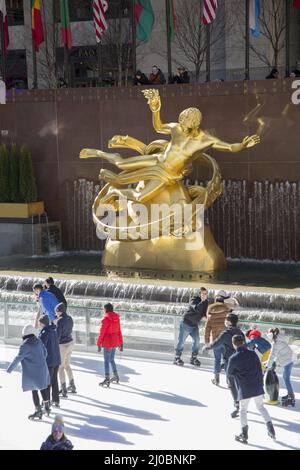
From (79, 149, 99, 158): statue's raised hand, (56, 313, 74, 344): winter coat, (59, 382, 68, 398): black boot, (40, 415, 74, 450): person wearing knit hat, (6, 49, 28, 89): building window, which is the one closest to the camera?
(40, 415, 74, 450): person wearing knit hat

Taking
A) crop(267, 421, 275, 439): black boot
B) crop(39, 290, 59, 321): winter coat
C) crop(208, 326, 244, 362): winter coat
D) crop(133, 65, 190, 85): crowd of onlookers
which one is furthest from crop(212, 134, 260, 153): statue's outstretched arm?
crop(267, 421, 275, 439): black boot

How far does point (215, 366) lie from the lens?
10578 millimetres

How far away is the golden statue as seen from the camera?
15922mm

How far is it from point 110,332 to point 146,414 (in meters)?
1.25

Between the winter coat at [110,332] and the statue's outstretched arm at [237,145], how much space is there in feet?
19.8

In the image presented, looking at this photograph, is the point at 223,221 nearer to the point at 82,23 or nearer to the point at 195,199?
the point at 195,199

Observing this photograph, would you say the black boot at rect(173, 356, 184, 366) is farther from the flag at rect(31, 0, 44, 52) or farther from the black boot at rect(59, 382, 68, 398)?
the flag at rect(31, 0, 44, 52)

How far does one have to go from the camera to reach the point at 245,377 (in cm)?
856

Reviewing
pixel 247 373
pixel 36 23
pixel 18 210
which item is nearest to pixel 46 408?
pixel 247 373

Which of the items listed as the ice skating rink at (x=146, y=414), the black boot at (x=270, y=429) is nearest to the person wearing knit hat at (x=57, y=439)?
the ice skating rink at (x=146, y=414)

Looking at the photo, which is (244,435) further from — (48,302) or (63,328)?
(48,302)

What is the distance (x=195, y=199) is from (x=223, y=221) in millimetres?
1753

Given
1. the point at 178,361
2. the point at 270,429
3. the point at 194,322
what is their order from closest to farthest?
the point at 270,429, the point at 194,322, the point at 178,361
